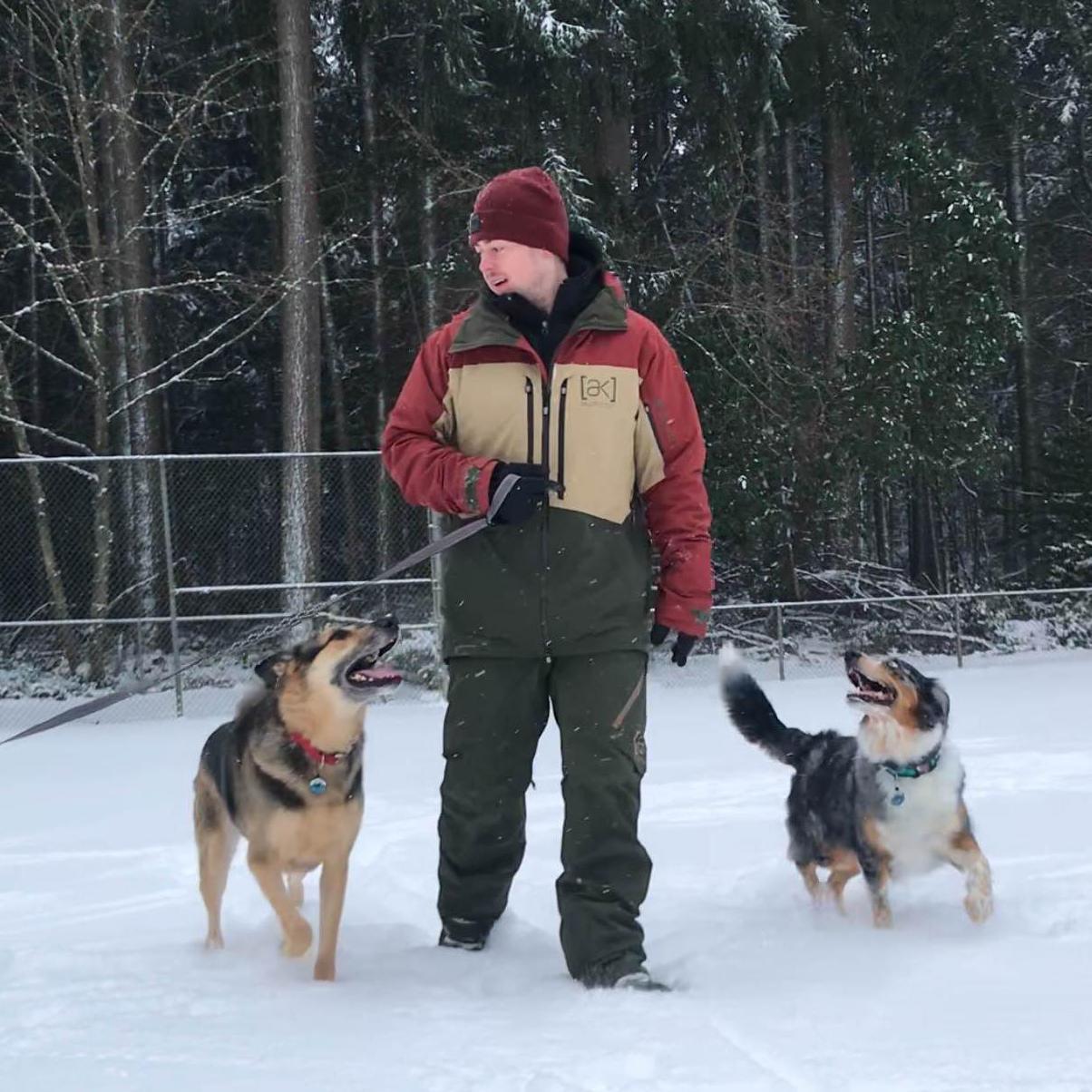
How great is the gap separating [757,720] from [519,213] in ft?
7.38

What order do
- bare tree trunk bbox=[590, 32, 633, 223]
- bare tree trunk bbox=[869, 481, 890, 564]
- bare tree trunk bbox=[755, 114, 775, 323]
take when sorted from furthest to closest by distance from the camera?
1. bare tree trunk bbox=[869, 481, 890, 564]
2. bare tree trunk bbox=[755, 114, 775, 323]
3. bare tree trunk bbox=[590, 32, 633, 223]

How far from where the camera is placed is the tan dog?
3652 mm

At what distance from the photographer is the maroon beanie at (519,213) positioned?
12.1 ft

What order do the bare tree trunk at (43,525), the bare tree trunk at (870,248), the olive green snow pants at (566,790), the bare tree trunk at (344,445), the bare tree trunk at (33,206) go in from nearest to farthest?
the olive green snow pants at (566,790) → the bare tree trunk at (344,445) → the bare tree trunk at (43,525) → the bare tree trunk at (33,206) → the bare tree trunk at (870,248)

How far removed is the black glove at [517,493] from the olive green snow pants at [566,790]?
1.47 ft

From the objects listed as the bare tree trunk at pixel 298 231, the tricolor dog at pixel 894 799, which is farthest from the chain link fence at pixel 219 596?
the tricolor dog at pixel 894 799

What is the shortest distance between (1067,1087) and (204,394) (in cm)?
1789

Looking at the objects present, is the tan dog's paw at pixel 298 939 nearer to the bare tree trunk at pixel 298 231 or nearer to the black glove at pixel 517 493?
the black glove at pixel 517 493

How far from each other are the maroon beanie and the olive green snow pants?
1.16 m

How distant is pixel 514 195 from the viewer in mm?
3689

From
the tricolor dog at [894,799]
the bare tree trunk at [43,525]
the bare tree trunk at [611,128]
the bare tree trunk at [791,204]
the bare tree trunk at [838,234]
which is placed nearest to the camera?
the tricolor dog at [894,799]

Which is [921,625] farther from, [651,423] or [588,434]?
[588,434]

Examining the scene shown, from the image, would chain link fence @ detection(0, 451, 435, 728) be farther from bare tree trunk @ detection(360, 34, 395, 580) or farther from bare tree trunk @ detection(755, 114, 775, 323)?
bare tree trunk @ detection(755, 114, 775, 323)

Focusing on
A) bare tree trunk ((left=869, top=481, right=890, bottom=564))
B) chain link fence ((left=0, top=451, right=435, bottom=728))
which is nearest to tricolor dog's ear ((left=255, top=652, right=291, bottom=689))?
chain link fence ((left=0, top=451, right=435, bottom=728))
